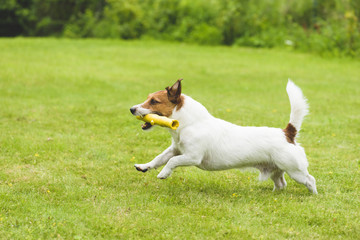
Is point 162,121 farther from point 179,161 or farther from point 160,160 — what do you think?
point 160,160

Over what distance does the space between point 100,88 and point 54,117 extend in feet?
11.5

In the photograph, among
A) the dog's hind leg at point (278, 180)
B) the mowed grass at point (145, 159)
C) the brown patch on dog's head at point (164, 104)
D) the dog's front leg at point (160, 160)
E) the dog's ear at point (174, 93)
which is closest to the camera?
the mowed grass at point (145, 159)

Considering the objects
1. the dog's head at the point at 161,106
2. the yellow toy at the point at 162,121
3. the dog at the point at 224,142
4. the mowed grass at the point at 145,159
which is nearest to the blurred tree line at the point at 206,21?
the mowed grass at the point at 145,159

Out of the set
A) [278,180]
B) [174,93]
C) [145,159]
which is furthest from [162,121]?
[145,159]

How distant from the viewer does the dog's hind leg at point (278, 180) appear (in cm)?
612

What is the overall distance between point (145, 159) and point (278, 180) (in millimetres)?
2237

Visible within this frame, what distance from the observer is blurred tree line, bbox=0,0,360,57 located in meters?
21.3

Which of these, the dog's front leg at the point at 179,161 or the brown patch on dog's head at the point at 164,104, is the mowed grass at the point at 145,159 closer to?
the dog's front leg at the point at 179,161

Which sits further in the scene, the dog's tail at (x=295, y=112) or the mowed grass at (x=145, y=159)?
the dog's tail at (x=295, y=112)

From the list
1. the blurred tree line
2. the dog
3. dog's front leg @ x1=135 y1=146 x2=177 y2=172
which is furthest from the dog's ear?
the blurred tree line

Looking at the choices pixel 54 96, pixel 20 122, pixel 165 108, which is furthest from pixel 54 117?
pixel 165 108

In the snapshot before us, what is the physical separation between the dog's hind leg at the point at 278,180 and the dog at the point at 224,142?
13cm

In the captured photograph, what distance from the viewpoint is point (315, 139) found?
8.93 m

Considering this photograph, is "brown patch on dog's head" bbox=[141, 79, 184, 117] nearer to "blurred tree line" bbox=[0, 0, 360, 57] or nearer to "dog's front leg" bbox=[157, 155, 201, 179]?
"dog's front leg" bbox=[157, 155, 201, 179]
